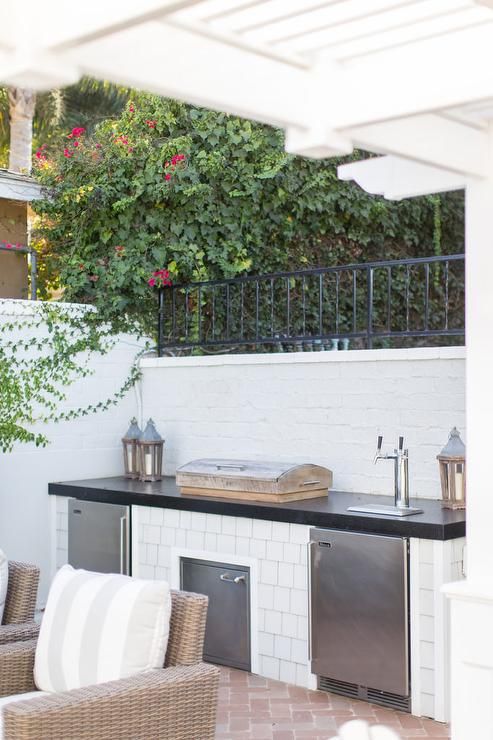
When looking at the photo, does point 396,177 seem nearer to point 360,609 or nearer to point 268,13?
point 268,13

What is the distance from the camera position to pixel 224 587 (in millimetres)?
5625

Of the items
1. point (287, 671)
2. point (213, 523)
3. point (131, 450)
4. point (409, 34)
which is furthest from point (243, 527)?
point (409, 34)

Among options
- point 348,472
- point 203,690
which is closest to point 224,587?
point 348,472

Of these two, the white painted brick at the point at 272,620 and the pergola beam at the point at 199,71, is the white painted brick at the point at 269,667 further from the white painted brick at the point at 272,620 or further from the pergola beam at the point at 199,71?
the pergola beam at the point at 199,71

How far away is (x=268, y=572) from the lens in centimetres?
543

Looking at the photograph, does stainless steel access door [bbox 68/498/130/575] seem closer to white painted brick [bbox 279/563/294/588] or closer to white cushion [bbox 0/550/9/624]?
white painted brick [bbox 279/563/294/588]

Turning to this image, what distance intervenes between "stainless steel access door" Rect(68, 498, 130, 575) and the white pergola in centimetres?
309

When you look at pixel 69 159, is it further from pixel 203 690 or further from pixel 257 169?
pixel 203 690

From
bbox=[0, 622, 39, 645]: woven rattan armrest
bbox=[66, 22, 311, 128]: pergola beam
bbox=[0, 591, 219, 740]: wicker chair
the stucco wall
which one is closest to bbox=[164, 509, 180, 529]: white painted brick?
the stucco wall

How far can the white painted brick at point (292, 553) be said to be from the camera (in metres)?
5.28

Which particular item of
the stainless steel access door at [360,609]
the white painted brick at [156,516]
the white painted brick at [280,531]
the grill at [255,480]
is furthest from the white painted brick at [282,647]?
the white painted brick at [156,516]

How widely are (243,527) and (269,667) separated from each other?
2.51 ft

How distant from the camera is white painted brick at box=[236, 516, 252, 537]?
18.1 ft

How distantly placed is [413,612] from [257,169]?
394cm
